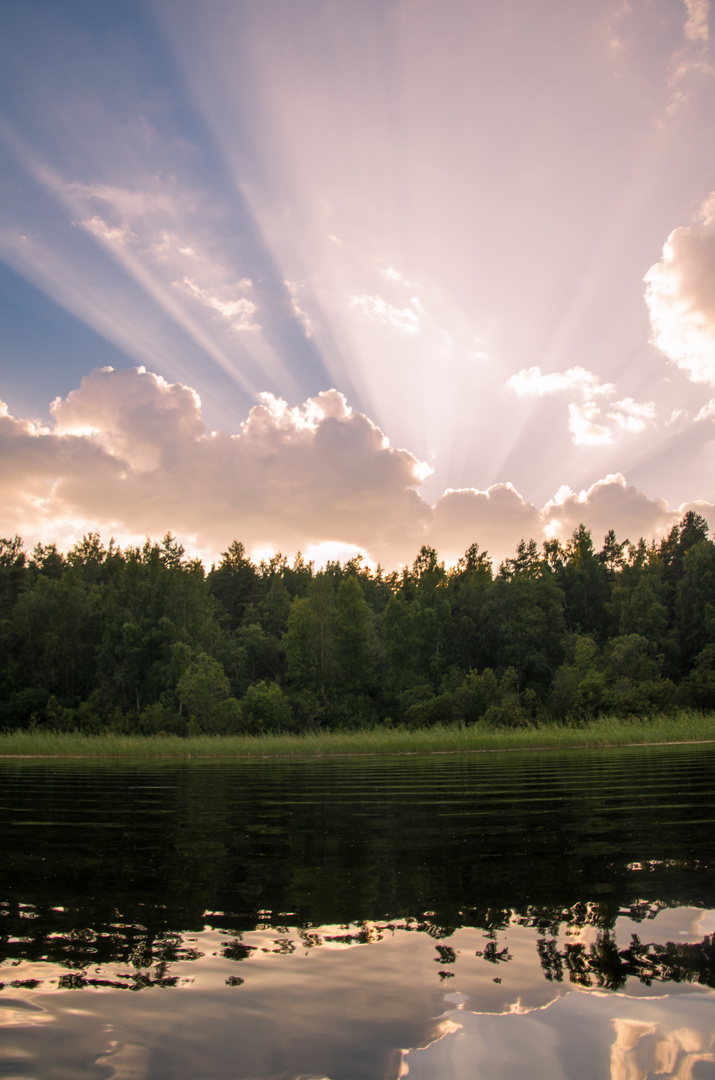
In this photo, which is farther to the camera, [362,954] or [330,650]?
[330,650]

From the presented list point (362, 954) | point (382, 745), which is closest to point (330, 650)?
point (382, 745)

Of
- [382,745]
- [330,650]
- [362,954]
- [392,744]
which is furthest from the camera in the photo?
[330,650]

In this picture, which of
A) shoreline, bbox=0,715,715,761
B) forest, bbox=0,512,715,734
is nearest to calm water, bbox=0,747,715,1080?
shoreline, bbox=0,715,715,761

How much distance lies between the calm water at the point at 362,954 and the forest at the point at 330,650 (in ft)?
211

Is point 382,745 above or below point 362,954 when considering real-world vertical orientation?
below

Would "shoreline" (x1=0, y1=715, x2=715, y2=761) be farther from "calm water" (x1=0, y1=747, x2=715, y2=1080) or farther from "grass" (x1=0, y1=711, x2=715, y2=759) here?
"calm water" (x1=0, y1=747, x2=715, y2=1080)

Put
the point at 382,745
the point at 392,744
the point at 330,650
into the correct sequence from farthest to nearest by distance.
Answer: the point at 330,650
the point at 382,745
the point at 392,744

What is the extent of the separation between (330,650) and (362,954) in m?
95.0

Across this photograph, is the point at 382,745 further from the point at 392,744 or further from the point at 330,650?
the point at 330,650

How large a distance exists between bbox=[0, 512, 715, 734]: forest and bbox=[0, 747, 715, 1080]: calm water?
211 ft

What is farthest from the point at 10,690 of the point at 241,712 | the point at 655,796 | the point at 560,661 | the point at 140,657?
the point at 655,796

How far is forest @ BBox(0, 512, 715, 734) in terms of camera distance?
78.2 metres

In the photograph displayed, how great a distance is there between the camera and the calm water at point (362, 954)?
8.30 feet

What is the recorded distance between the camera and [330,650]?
3844 inches
